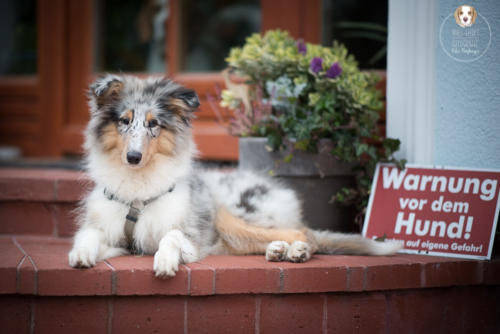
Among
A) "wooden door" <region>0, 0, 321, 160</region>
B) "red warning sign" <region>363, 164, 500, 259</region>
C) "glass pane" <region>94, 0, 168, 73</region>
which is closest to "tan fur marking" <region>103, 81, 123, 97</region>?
"red warning sign" <region>363, 164, 500, 259</region>

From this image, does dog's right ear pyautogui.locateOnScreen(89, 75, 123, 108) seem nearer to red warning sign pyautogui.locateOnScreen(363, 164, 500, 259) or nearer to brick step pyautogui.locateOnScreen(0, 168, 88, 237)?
brick step pyautogui.locateOnScreen(0, 168, 88, 237)

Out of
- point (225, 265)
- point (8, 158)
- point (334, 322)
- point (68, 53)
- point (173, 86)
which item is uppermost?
point (68, 53)

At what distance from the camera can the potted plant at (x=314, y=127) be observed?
325cm

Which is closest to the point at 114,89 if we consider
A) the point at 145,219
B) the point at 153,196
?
the point at 153,196

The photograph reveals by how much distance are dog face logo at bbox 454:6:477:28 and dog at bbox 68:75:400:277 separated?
146 centimetres

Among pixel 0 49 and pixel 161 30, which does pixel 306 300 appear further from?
pixel 0 49

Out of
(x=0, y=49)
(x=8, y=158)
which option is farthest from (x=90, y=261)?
(x=0, y=49)

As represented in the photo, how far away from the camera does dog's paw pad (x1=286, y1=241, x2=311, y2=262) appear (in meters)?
2.70

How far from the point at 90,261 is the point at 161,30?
3932mm

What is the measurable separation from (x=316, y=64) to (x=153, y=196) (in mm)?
1429

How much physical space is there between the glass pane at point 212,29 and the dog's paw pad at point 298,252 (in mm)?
3222

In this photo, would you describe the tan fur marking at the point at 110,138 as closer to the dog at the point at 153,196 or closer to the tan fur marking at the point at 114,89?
the dog at the point at 153,196

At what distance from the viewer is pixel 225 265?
2604 mm

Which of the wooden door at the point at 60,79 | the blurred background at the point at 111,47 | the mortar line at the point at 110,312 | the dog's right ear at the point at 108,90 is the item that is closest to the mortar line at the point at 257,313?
the mortar line at the point at 110,312
